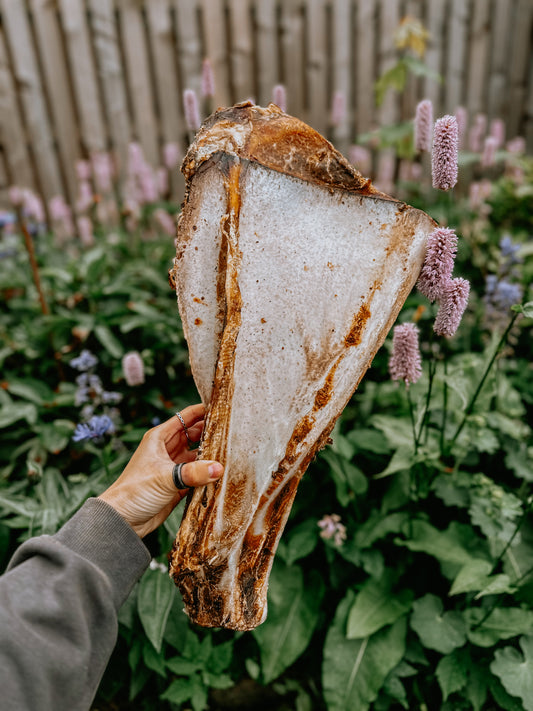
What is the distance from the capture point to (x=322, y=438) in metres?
1.21

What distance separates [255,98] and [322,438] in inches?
147

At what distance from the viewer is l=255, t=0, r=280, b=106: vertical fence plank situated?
3.99 m

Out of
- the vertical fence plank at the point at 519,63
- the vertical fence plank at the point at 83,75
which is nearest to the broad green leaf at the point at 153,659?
the vertical fence plank at the point at 83,75

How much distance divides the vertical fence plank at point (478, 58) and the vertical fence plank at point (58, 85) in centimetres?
347

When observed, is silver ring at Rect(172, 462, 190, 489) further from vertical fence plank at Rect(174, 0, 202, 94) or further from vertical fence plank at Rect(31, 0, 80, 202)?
vertical fence plank at Rect(174, 0, 202, 94)

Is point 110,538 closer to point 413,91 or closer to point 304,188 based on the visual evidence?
point 304,188

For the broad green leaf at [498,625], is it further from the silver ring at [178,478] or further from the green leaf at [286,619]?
the silver ring at [178,478]

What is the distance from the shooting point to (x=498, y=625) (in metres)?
1.51

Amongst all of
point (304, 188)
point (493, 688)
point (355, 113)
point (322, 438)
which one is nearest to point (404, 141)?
point (355, 113)

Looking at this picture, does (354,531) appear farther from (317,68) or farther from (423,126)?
(317,68)

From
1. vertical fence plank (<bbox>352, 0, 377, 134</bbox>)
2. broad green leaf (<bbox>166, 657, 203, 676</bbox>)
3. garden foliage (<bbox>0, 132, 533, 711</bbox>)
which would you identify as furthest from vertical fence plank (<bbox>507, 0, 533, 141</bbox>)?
broad green leaf (<bbox>166, 657, 203, 676</bbox>)

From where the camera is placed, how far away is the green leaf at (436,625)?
152 centimetres

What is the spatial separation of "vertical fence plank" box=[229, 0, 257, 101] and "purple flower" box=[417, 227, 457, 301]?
338 centimetres

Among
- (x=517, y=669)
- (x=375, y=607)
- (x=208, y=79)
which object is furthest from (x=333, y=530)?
(x=208, y=79)
